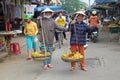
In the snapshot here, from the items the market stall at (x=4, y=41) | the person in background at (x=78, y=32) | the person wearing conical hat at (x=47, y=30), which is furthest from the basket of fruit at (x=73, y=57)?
the market stall at (x=4, y=41)

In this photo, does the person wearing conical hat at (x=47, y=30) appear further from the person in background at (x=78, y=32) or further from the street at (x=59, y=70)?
the street at (x=59, y=70)

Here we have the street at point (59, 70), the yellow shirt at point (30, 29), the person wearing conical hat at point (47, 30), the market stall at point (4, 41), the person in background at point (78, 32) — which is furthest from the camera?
the market stall at point (4, 41)

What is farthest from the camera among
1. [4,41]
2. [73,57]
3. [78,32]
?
[4,41]

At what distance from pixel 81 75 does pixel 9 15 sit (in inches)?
254

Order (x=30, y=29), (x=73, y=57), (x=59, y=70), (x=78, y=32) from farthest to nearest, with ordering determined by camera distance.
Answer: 1. (x=30, y=29)
2. (x=59, y=70)
3. (x=78, y=32)
4. (x=73, y=57)

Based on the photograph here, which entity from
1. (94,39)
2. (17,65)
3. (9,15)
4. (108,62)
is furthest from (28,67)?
(94,39)

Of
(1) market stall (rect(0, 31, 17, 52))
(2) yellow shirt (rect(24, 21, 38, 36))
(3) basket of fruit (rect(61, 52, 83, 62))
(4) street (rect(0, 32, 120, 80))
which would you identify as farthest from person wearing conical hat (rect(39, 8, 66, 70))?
(1) market stall (rect(0, 31, 17, 52))

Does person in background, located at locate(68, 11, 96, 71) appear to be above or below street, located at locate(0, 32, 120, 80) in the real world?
above

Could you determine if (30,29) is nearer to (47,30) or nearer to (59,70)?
(47,30)

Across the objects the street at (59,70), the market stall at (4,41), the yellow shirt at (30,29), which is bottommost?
the street at (59,70)

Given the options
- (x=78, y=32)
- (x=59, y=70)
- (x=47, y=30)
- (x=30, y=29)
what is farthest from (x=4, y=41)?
(x=78, y=32)

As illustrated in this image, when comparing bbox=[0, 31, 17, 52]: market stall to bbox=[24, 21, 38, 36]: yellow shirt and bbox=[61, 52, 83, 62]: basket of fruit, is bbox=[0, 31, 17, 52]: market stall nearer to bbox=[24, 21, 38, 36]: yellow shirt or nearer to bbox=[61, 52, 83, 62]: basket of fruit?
bbox=[24, 21, 38, 36]: yellow shirt

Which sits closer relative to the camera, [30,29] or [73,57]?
[73,57]

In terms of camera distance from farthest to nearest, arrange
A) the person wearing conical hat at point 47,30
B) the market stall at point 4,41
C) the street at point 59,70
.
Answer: the market stall at point 4,41, the person wearing conical hat at point 47,30, the street at point 59,70
